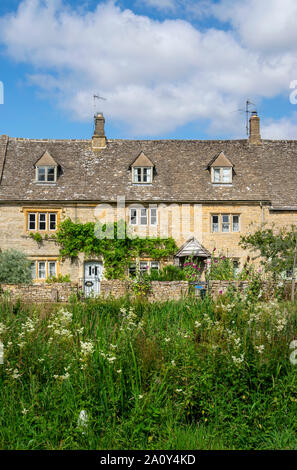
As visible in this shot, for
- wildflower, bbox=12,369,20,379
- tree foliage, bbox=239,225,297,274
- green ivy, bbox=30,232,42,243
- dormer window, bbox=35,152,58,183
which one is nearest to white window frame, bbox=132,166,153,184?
dormer window, bbox=35,152,58,183

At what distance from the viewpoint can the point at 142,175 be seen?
2409cm

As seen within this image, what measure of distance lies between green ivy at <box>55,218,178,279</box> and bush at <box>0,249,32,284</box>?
2588 millimetres

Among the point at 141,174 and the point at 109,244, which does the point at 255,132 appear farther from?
the point at 109,244

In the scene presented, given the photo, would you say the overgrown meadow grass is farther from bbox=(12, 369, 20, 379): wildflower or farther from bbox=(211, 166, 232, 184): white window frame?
bbox=(211, 166, 232, 184): white window frame

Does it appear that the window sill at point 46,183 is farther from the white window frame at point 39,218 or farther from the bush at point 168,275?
the bush at point 168,275

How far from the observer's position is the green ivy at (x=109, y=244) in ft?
73.6

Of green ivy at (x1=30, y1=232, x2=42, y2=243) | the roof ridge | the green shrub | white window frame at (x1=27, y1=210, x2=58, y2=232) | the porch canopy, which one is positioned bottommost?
the green shrub

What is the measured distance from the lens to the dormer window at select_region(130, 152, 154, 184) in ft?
78.6

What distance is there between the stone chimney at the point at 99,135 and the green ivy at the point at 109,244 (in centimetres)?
605

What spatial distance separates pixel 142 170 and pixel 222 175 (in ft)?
16.0

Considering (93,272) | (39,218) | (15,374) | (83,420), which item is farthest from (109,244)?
(83,420)

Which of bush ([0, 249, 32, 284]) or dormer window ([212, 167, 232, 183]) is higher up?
dormer window ([212, 167, 232, 183])

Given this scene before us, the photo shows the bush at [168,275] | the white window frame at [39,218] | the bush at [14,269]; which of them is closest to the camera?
the bush at [168,275]

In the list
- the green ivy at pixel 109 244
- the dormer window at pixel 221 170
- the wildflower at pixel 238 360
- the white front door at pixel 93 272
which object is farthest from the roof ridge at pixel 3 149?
the wildflower at pixel 238 360
